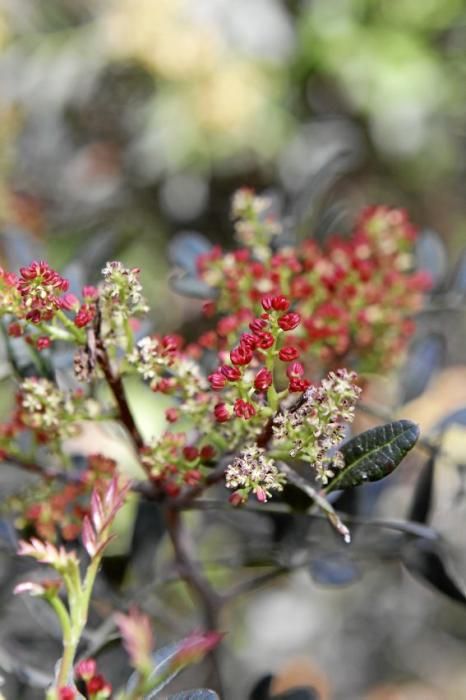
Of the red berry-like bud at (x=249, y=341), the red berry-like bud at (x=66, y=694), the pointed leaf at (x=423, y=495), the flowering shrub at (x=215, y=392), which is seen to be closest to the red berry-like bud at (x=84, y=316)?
the flowering shrub at (x=215, y=392)

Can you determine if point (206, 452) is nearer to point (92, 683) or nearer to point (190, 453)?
point (190, 453)

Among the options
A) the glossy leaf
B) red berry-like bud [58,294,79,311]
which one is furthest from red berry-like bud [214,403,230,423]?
the glossy leaf

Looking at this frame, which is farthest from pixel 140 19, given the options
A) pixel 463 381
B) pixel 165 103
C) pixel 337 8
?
pixel 463 381

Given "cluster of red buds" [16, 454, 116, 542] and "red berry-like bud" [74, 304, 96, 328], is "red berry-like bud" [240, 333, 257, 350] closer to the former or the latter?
"red berry-like bud" [74, 304, 96, 328]

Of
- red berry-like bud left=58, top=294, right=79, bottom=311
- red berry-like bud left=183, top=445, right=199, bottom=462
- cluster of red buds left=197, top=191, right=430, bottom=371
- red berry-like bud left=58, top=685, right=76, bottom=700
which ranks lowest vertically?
red berry-like bud left=58, top=685, right=76, bottom=700

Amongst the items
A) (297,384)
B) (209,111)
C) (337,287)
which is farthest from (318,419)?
(209,111)

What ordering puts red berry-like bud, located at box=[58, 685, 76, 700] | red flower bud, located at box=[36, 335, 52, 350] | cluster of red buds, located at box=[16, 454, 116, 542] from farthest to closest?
cluster of red buds, located at box=[16, 454, 116, 542] → red flower bud, located at box=[36, 335, 52, 350] → red berry-like bud, located at box=[58, 685, 76, 700]
